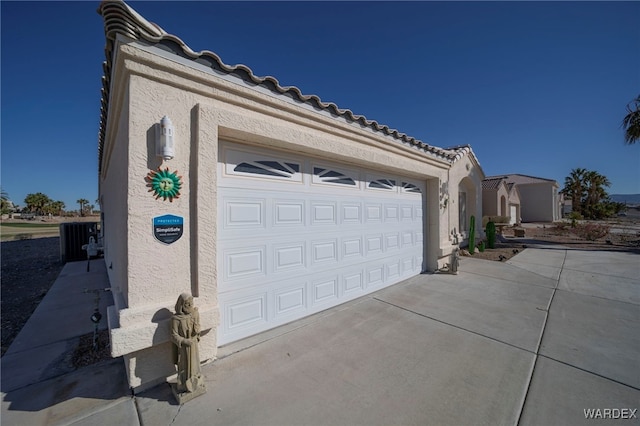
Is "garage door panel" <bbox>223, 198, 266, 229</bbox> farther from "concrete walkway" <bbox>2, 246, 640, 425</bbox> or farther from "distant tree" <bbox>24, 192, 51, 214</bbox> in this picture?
"distant tree" <bbox>24, 192, 51, 214</bbox>

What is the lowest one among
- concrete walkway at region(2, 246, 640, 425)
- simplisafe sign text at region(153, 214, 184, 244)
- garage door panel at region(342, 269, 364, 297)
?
concrete walkway at region(2, 246, 640, 425)

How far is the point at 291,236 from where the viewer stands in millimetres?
4328

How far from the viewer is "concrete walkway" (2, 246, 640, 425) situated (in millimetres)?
2447

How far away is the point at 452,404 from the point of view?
2.56 m

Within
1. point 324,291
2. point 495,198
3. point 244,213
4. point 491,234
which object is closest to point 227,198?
point 244,213

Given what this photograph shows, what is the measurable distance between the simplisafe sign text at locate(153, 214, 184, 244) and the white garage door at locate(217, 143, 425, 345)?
0.62m

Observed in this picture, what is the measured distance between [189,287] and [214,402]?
126cm

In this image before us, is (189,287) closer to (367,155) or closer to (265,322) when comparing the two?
(265,322)

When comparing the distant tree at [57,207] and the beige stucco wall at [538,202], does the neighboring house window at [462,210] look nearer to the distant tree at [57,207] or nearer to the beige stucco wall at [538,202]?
the beige stucco wall at [538,202]

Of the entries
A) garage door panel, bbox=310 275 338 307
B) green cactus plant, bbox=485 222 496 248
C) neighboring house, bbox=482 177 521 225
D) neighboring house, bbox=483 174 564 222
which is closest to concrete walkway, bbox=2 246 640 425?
garage door panel, bbox=310 275 338 307

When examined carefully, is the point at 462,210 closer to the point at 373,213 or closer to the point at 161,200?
the point at 373,213

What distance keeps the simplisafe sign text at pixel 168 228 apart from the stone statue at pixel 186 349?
68cm

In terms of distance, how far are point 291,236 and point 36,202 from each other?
306ft

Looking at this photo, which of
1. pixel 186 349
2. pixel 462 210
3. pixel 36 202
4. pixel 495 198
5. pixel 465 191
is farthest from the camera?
pixel 36 202
